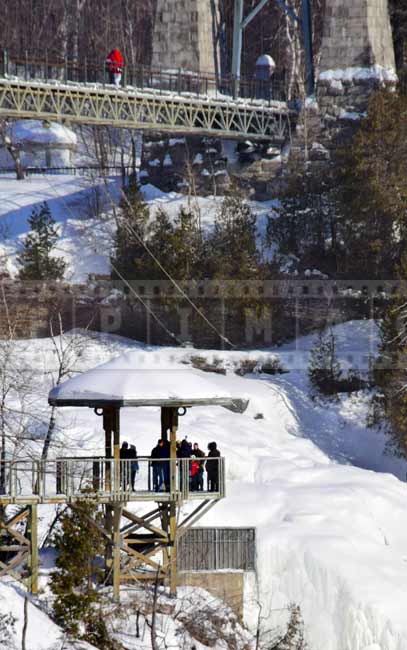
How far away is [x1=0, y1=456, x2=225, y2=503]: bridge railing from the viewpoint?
40.5m

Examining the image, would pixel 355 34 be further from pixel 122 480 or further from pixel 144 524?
pixel 122 480

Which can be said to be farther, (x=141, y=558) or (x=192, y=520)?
(x=192, y=520)

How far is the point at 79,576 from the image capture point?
39500 mm

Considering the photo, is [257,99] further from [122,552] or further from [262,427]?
[122,552]

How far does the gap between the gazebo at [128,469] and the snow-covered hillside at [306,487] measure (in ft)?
6.14

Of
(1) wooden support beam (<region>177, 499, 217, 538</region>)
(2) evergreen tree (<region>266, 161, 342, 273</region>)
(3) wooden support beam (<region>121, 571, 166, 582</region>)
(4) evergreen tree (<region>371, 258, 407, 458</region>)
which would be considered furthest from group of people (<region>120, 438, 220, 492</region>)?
(2) evergreen tree (<region>266, 161, 342, 273</region>)

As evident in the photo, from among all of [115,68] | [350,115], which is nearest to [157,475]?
[115,68]

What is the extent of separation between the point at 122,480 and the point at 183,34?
1431 inches

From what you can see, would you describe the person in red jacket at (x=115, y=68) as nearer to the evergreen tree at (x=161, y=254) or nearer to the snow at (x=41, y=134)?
the evergreen tree at (x=161, y=254)

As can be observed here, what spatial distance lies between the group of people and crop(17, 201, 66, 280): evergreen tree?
26.2 meters

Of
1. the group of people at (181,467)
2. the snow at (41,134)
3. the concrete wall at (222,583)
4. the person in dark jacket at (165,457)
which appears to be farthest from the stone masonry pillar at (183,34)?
the person in dark jacket at (165,457)

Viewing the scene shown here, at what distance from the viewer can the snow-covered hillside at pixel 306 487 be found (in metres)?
44.0

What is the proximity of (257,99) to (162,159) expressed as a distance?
3.94 meters

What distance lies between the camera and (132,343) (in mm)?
66375
